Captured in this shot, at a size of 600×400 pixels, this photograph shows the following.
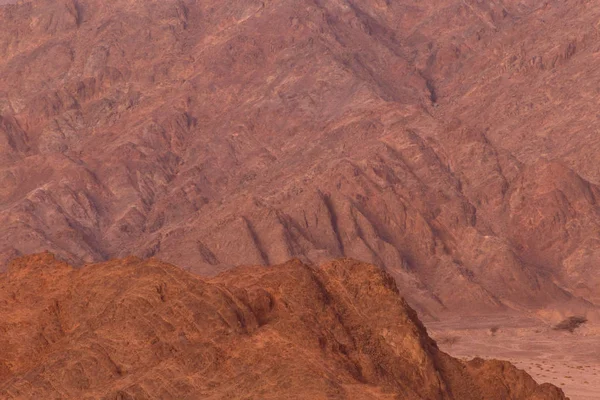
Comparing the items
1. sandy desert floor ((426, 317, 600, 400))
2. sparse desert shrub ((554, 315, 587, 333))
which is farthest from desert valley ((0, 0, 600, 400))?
sandy desert floor ((426, 317, 600, 400))

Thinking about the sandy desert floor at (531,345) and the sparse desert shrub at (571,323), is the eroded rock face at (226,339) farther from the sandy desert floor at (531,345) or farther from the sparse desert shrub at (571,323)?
the sparse desert shrub at (571,323)

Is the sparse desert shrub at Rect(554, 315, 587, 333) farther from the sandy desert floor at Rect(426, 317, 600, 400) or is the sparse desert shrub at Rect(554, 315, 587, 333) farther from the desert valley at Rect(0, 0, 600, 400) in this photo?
the sandy desert floor at Rect(426, 317, 600, 400)

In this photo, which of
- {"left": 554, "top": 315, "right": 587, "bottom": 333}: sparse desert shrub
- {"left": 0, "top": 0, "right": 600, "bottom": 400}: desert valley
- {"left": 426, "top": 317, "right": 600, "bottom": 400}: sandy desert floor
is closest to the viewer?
{"left": 0, "top": 0, "right": 600, "bottom": 400}: desert valley

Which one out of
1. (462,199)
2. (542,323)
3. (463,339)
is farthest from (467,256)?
(463,339)

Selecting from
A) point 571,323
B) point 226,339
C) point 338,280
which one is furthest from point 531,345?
point 226,339

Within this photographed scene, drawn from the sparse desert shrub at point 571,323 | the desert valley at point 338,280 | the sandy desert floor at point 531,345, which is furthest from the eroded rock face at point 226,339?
the sparse desert shrub at point 571,323

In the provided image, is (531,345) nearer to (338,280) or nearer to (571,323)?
(571,323)
